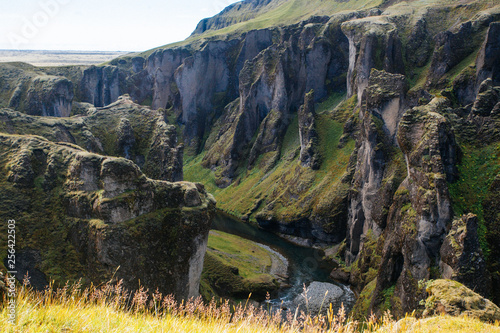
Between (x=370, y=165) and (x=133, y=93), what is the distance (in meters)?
157

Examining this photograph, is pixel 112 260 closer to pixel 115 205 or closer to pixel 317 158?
pixel 115 205

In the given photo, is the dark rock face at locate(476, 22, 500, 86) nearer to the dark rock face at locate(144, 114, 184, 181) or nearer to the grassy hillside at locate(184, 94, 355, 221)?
the grassy hillside at locate(184, 94, 355, 221)

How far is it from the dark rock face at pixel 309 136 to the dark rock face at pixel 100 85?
121m

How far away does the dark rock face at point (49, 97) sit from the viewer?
102 meters

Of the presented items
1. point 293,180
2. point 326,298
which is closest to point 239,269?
point 326,298

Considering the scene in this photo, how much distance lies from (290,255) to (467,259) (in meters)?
44.3

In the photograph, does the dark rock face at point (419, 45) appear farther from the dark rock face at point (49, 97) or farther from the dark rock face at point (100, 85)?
the dark rock face at point (100, 85)

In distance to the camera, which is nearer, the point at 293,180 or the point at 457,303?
the point at 457,303

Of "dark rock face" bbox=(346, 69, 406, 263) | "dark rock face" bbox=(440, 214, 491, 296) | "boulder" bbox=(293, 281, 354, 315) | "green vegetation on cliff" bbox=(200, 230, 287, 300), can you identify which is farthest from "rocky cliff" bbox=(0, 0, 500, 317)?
"green vegetation on cliff" bbox=(200, 230, 287, 300)

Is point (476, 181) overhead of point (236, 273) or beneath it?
overhead

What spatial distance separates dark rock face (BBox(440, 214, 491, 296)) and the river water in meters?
19.0

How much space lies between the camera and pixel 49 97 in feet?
338

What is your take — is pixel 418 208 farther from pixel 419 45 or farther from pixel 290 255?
pixel 419 45

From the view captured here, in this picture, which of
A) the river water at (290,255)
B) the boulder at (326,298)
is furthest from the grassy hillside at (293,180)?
the boulder at (326,298)
